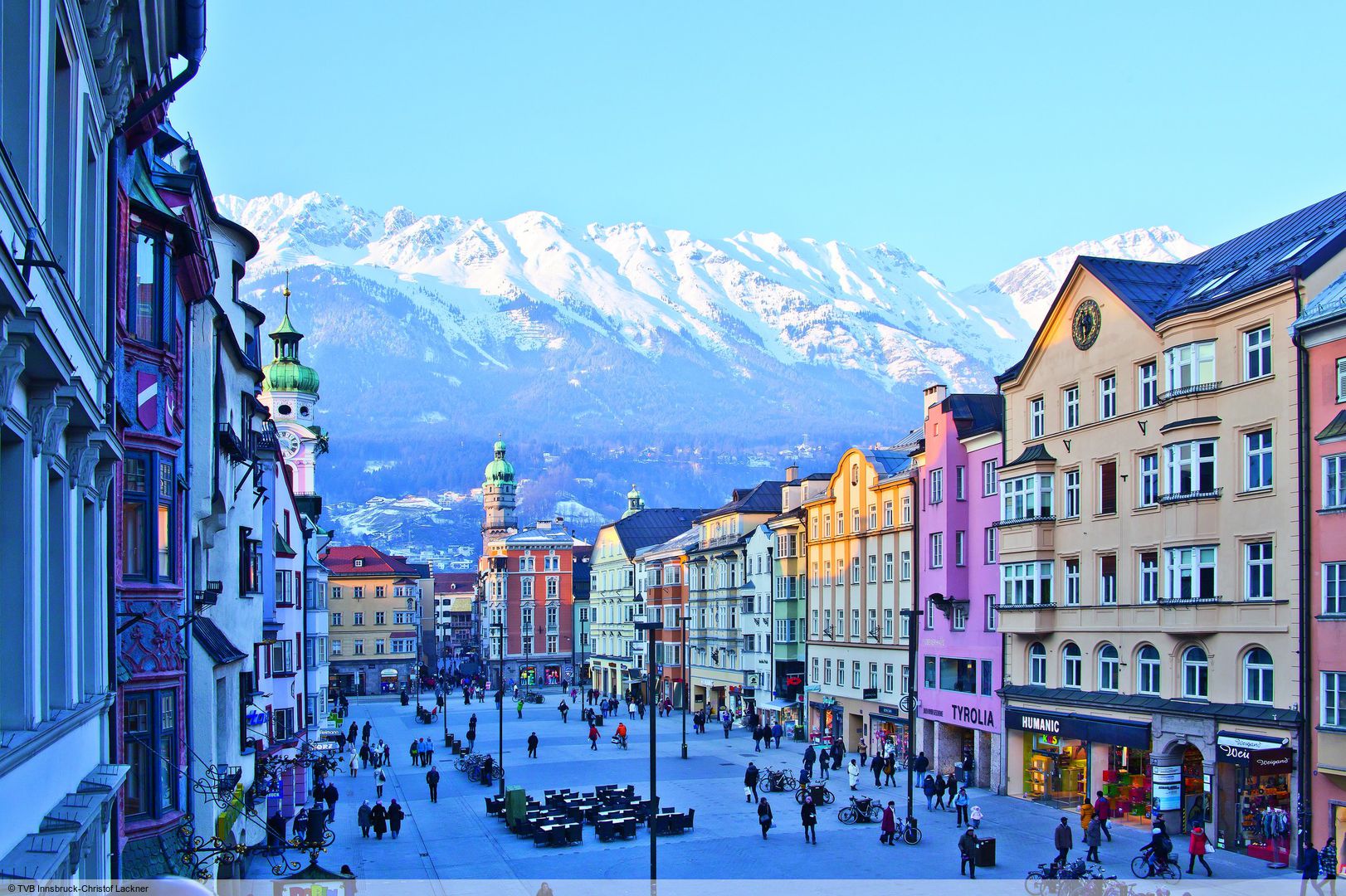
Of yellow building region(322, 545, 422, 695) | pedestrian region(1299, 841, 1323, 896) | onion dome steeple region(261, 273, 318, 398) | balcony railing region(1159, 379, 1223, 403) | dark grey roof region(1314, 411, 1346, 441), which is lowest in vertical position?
yellow building region(322, 545, 422, 695)

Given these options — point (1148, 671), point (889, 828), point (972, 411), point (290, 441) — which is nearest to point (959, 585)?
point (972, 411)

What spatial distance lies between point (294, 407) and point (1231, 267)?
7247 centimetres

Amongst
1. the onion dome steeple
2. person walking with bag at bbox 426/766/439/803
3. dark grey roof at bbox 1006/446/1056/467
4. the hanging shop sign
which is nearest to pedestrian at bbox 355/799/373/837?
person walking with bag at bbox 426/766/439/803

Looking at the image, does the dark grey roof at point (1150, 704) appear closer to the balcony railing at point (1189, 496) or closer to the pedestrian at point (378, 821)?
the balcony railing at point (1189, 496)

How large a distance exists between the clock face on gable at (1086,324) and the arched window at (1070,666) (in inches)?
387

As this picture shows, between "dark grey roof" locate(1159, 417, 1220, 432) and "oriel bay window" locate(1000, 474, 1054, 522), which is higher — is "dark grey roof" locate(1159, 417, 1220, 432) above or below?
above

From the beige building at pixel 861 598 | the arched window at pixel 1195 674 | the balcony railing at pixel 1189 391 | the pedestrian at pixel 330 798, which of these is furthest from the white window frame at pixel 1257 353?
the pedestrian at pixel 330 798

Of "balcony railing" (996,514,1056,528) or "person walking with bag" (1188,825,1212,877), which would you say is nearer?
"person walking with bag" (1188,825,1212,877)

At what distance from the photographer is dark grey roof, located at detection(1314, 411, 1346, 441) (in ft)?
104

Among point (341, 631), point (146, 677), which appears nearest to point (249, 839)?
point (146, 677)

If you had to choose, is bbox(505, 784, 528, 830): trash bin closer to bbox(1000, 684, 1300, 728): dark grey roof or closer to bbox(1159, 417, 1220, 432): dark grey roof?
bbox(1000, 684, 1300, 728): dark grey roof

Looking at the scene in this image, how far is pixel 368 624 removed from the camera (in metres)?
126

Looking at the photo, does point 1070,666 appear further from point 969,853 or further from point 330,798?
point 330,798

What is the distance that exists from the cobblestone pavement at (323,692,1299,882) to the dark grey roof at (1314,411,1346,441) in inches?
412
